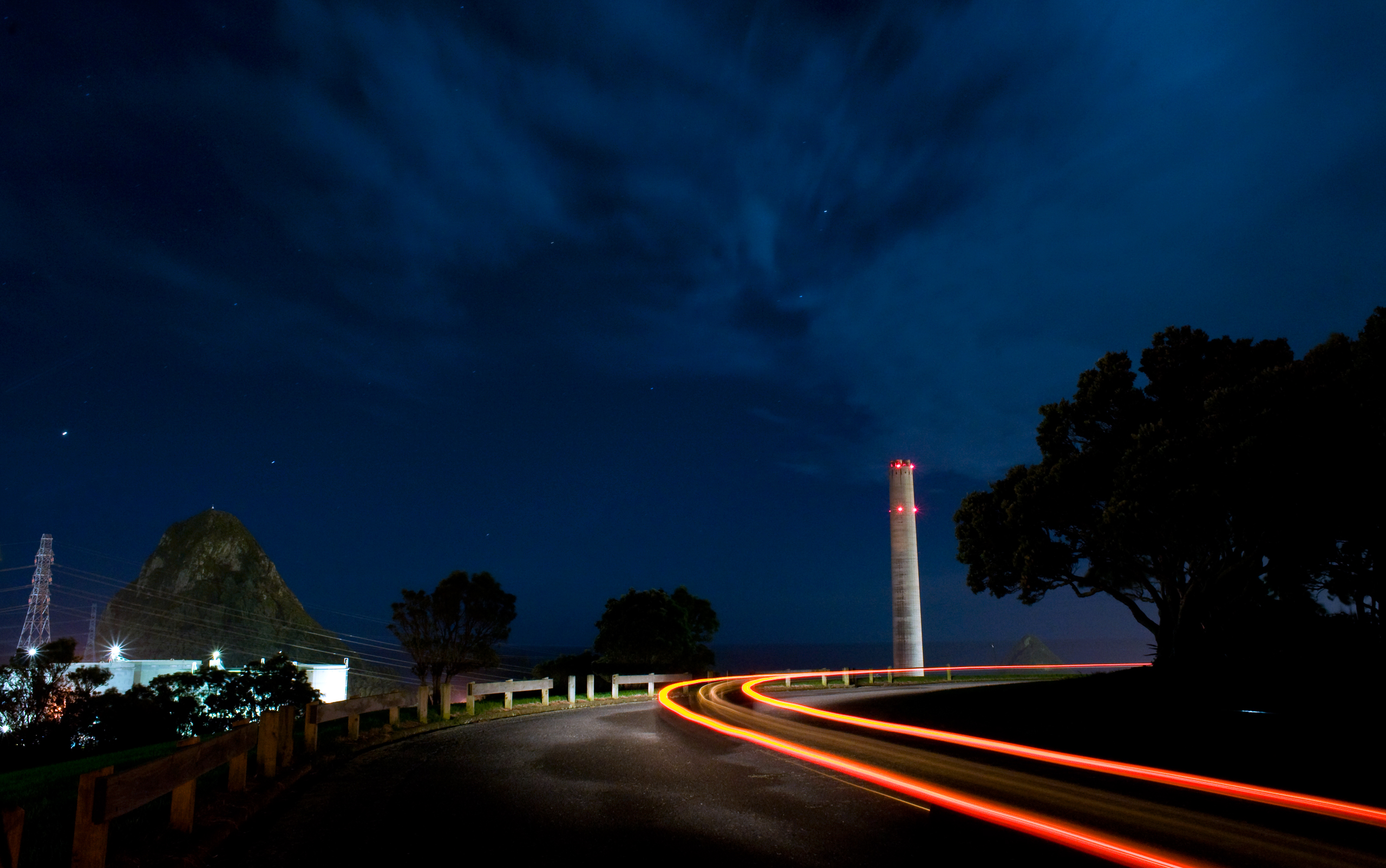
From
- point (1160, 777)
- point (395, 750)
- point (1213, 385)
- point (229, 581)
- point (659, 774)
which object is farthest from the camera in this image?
point (229, 581)

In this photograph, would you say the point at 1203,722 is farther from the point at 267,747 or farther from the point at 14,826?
the point at 14,826

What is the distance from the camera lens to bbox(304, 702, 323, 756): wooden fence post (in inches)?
517

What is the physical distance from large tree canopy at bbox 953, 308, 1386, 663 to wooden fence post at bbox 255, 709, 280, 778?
85.2ft

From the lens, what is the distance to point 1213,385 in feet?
95.5

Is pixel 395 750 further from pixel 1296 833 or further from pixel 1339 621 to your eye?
pixel 1339 621

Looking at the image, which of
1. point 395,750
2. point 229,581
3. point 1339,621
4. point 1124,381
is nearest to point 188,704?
point 395,750

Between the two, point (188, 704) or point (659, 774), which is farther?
point (188, 704)

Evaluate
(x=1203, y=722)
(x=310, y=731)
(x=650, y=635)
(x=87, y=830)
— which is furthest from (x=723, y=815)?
(x=650, y=635)

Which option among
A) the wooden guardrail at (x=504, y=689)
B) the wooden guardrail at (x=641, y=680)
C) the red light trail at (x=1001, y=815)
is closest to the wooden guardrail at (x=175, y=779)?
the red light trail at (x=1001, y=815)

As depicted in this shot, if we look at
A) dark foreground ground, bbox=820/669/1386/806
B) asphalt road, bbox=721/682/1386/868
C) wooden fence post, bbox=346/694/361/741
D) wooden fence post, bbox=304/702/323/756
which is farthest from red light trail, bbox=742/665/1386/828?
wooden fence post, bbox=304/702/323/756

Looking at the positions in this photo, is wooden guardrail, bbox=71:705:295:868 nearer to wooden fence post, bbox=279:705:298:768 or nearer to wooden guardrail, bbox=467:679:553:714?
wooden fence post, bbox=279:705:298:768

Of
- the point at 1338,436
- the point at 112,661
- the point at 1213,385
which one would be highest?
the point at 1213,385

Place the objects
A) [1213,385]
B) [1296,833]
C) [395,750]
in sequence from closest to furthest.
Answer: [1296,833] < [395,750] < [1213,385]

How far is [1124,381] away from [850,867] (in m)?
29.8
